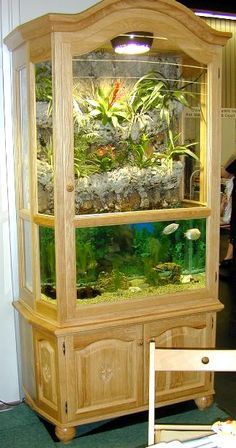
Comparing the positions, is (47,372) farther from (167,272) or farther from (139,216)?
(139,216)

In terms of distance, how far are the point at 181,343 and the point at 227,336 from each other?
146cm

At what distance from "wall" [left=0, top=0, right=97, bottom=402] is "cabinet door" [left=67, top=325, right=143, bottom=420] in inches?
24.2

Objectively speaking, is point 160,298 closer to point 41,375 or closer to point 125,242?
point 125,242

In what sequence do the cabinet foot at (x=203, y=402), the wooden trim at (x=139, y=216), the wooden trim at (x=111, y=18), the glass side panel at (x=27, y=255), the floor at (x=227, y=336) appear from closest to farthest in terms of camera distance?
1. the wooden trim at (x=111, y=18)
2. the wooden trim at (x=139, y=216)
3. the glass side panel at (x=27, y=255)
4. the cabinet foot at (x=203, y=402)
5. the floor at (x=227, y=336)

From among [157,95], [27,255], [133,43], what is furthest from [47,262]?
[133,43]

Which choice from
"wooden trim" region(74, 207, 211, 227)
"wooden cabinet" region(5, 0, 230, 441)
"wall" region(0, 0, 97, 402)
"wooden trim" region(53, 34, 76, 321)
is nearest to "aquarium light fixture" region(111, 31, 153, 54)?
"wooden cabinet" region(5, 0, 230, 441)

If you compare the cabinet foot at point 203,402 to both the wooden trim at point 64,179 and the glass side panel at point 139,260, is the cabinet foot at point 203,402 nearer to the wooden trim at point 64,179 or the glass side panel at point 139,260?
the glass side panel at point 139,260

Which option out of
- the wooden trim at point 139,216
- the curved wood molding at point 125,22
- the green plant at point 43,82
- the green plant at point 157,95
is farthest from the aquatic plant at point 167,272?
the curved wood molding at point 125,22

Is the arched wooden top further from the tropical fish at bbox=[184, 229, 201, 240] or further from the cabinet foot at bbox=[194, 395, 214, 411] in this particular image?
the cabinet foot at bbox=[194, 395, 214, 411]

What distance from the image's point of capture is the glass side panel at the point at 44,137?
2529 mm

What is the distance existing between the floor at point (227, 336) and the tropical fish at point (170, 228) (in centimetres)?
118

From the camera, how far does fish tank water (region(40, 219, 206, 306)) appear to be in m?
2.68

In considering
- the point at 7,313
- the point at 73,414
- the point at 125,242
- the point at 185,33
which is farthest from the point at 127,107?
the point at 73,414

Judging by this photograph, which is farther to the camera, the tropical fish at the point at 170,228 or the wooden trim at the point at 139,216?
the tropical fish at the point at 170,228
